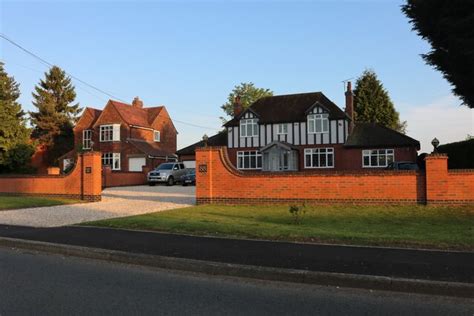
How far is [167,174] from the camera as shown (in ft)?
120

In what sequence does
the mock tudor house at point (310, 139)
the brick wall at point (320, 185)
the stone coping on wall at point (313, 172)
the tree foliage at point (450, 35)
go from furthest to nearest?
the mock tudor house at point (310, 139)
the stone coping on wall at point (313, 172)
the brick wall at point (320, 185)
the tree foliage at point (450, 35)

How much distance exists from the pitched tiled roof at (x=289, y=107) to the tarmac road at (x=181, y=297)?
35014 millimetres

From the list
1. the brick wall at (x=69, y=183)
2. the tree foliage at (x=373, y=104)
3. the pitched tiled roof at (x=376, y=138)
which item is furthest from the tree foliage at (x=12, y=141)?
the tree foliage at (x=373, y=104)

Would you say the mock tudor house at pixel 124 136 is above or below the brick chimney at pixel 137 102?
below

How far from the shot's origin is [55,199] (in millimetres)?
20969

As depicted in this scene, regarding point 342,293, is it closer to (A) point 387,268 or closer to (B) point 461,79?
(A) point 387,268

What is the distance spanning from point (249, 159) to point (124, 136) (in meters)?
14.2

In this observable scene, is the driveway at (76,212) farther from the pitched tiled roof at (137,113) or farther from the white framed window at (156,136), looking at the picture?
the white framed window at (156,136)

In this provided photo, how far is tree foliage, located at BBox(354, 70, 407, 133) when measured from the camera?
59.5 meters

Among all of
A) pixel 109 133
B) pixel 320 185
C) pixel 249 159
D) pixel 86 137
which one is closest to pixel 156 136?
pixel 109 133

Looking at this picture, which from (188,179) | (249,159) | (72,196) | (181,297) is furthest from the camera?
(249,159)

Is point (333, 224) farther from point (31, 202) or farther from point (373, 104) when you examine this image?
point (373, 104)

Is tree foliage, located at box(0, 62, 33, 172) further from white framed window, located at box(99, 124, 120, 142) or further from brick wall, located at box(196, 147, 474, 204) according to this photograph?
brick wall, located at box(196, 147, 474, 204)

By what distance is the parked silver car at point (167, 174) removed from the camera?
119 ft
